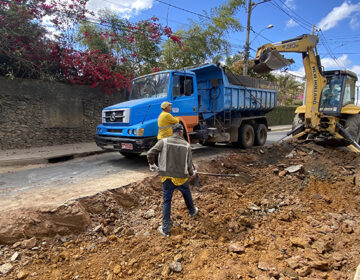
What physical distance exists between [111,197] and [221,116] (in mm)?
5512

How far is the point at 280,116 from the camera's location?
936 inches

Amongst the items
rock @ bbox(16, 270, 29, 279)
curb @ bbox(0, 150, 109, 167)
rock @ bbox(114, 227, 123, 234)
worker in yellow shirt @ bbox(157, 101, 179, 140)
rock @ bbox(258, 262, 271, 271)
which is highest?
worker in yellow shirt @ bbox(157, 101, 179, 140)

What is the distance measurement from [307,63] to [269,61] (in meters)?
1.69

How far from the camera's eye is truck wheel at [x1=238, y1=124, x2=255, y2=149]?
911cm

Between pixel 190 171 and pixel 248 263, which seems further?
pixel 190 171

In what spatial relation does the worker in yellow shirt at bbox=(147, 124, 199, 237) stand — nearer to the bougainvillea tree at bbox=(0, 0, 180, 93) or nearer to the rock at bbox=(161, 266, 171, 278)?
the rock at bbox=(161, 266, 171, 278)

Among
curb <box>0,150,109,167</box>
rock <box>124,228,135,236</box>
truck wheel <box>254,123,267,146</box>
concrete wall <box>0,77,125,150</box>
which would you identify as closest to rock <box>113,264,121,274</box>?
rock <box>124,228,135,236</box>

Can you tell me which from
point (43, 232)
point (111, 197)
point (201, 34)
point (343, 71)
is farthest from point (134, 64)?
point (43, 232)

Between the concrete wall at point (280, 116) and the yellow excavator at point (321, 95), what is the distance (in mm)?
14163

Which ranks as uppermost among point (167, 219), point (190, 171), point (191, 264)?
point (190, 171)

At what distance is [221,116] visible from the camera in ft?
28.7

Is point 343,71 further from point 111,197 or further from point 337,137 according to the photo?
point 111,197

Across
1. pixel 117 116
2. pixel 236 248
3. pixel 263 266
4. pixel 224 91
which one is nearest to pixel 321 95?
pixel 224 91

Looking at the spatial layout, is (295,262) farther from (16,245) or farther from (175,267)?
(16,245)
